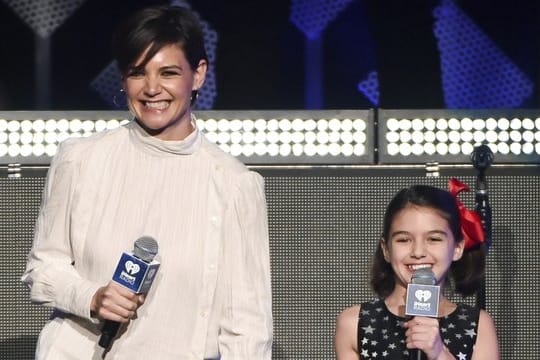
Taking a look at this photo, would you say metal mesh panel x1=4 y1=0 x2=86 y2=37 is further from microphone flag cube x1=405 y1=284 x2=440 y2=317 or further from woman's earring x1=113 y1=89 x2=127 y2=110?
microphone flag cube x1=405 y1=284 x2=440 y2=317

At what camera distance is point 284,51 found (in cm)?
599

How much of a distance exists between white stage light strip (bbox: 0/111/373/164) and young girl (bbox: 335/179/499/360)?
0.77 meters

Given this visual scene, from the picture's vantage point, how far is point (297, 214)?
13.3 ft

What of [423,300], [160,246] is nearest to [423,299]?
[423,300]

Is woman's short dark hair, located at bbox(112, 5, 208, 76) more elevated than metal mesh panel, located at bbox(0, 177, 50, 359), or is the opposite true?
woman's short dark hair, located at bbox(112, 5, 208, 76)

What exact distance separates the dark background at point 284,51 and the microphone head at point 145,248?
11.6ft

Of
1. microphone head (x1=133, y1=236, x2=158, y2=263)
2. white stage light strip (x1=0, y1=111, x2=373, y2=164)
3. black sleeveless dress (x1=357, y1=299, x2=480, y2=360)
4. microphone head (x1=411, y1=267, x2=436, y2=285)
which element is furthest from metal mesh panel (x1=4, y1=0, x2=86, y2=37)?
microphone head (x1=133, y1=236, x2=158, y2=263)

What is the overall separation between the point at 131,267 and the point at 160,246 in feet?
0.57

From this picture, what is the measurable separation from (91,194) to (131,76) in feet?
0.83

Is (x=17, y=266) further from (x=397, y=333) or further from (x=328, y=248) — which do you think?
(x=397, y=333)

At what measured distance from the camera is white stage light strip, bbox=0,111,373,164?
402cm

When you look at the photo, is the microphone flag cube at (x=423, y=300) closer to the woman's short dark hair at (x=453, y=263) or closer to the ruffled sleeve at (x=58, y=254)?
the woman's short dark hair at (x=453, y=263)

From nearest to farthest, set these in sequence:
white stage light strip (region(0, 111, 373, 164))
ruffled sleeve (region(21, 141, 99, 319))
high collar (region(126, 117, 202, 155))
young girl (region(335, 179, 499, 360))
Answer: ruffled sleeve (region(21, 141, 99, 319))
high collar (region(126, 117, 202, 155))
young girl (region(335, 179, 499, 360))
white stage light strip (region(0, 111, 373, 164))

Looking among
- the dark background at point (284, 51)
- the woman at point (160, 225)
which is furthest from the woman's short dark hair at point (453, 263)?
the dark background at point (284, 51)
